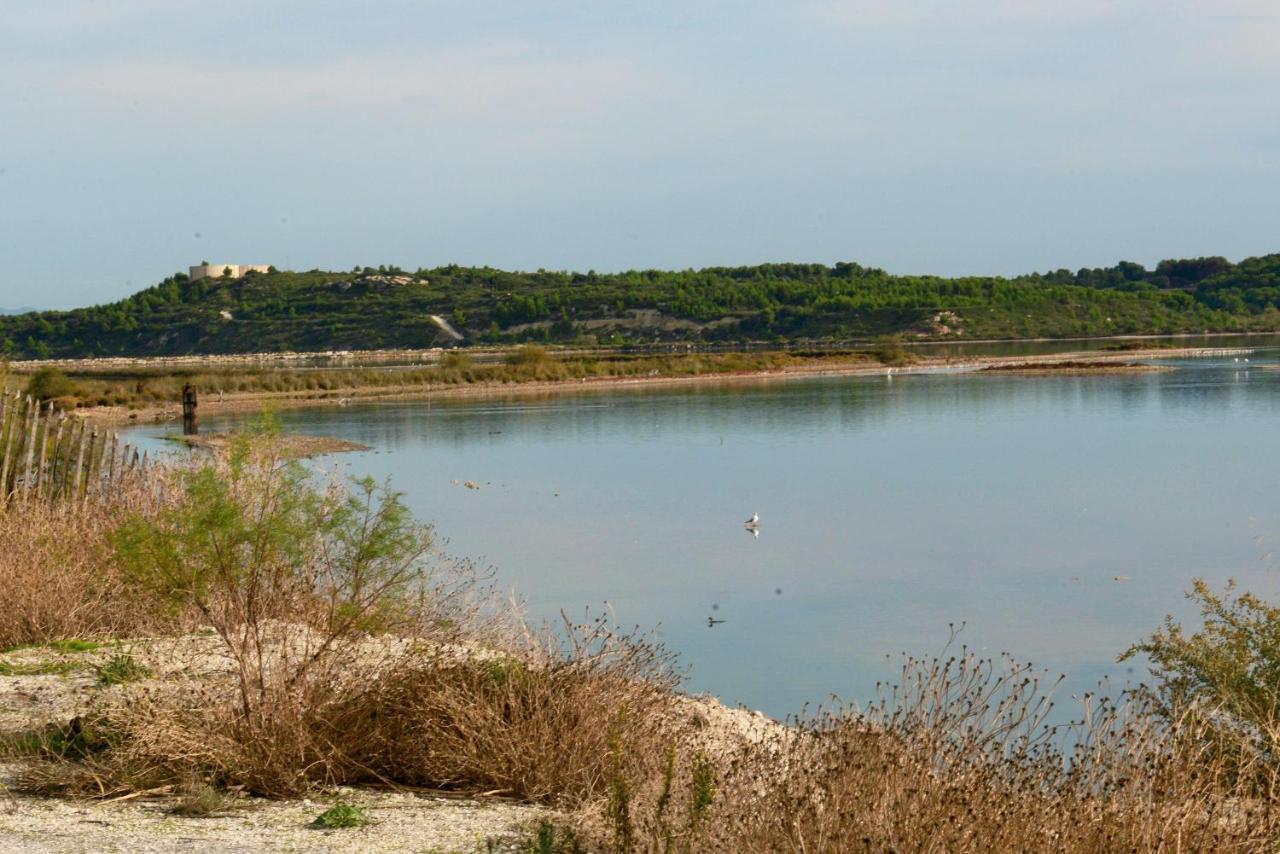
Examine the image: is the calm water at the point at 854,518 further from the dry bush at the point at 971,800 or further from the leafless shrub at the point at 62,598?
the dry bush at the point at 971,800

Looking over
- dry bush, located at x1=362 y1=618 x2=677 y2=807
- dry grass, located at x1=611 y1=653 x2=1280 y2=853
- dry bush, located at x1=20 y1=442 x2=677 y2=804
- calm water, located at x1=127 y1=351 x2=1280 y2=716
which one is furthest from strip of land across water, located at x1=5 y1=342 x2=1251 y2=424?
dry grass, located at x1=611 y1=653 x2=1280 y2=853

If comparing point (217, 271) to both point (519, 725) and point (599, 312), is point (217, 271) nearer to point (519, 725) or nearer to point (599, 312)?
point (599, 312)

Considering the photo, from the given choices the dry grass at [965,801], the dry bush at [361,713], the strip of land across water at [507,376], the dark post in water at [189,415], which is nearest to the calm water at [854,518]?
the dark post in water at [189,415]

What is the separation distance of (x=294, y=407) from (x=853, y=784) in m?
52.9

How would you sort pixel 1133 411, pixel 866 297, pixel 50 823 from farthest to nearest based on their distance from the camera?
pixel 866 297 → pixel 1133 411 → pixel 50 823

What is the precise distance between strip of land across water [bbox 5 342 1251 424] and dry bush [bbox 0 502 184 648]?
38.3m

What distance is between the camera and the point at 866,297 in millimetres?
134000

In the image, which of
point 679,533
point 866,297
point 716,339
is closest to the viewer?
point 679,533

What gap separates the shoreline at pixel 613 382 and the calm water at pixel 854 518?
656cm

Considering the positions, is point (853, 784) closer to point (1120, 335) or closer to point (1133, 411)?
point (1133, 411)

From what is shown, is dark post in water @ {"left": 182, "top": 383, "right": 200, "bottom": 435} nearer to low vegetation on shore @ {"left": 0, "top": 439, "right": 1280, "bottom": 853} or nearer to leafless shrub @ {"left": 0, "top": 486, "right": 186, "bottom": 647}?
leafless shrub @ {"left": 0, "top": 486, "right": 186, "bottom": 647}

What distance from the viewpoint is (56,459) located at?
15.8 m

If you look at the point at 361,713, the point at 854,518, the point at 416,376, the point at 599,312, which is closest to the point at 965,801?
the point at 361,713

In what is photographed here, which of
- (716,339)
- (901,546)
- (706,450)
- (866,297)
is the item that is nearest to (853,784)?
(901,546)
